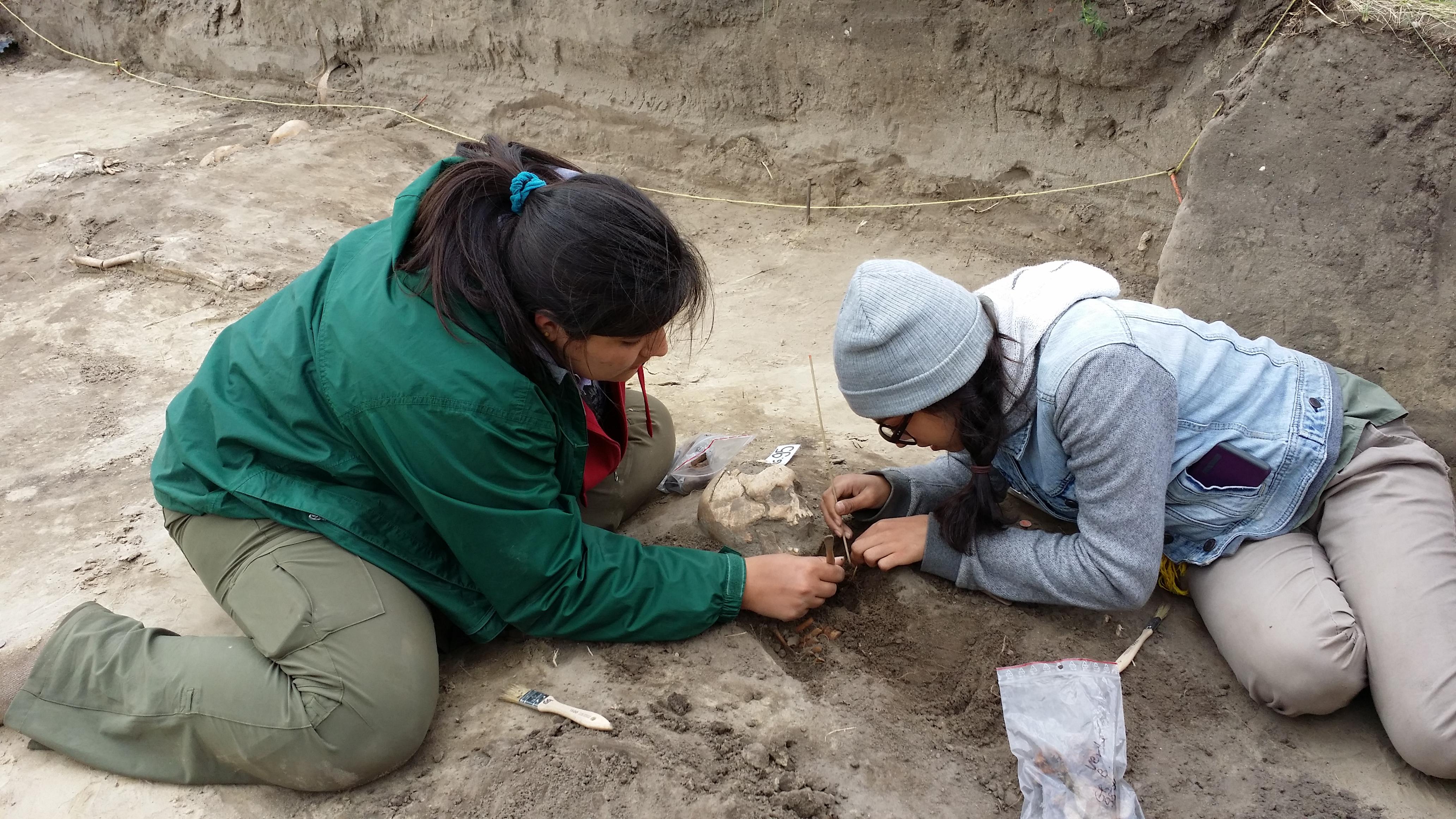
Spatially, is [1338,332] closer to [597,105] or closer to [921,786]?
[921,786]

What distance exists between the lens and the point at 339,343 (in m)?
1.83

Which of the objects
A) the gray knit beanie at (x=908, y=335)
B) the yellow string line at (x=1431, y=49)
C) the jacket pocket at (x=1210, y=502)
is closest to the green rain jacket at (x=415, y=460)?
the gray knit beanie at (x=908, y=335)

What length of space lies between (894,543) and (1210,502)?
2.17 ft

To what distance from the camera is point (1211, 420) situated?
199cm

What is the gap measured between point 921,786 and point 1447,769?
96cm

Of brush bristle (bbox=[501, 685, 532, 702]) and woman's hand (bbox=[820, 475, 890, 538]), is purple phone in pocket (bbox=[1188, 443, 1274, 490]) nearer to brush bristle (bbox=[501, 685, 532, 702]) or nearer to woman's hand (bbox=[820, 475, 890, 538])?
woman's hand (bbox=[820, 475, 890, 538])

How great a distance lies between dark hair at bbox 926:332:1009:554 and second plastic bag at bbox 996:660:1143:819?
12.9 inches

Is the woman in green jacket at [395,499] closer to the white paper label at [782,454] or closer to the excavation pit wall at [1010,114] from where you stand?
the white paper label at [782,454]

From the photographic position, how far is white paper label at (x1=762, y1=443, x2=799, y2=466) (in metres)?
2.87

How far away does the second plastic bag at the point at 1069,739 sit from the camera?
179 centimetres

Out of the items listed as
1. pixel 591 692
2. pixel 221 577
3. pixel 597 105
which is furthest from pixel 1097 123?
pixel 221 577

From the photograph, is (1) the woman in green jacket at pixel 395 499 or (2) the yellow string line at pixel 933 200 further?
(2) the yellow string line at pixel 933 200

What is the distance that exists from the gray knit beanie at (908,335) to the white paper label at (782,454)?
1.00 metres

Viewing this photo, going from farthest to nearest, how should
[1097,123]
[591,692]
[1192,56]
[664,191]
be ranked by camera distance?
[664,191], [1097,123], [1192,56], [591,692]
